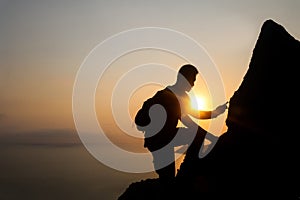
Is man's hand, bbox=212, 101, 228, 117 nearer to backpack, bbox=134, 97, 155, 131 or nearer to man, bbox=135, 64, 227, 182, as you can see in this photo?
man, bbox=135, 64, 227, 182

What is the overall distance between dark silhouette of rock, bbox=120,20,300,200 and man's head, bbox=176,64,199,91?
357 cm

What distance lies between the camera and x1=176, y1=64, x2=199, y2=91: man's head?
20.1 metres

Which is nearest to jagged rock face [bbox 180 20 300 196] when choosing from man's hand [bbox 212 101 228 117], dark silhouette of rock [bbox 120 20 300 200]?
dark silhouette of rock [bbox 120 20 300 200]

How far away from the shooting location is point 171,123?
70.7 ft

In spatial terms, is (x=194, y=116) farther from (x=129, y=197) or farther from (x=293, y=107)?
(x=129, y=197)

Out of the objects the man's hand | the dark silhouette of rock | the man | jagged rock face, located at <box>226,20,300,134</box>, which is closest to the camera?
the man

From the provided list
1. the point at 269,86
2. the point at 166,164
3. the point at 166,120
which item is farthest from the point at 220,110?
the point at 166,164

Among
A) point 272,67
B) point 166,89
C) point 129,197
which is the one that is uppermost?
point 272,67

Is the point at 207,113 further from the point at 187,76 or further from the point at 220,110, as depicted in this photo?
the point at 187,76

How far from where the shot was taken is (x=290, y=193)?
71.4ft

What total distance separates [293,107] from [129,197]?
8043 mm

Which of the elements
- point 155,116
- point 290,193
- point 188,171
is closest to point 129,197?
point 188,171

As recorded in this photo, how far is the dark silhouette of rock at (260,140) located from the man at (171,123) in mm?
914

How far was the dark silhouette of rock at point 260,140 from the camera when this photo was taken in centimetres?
2169
